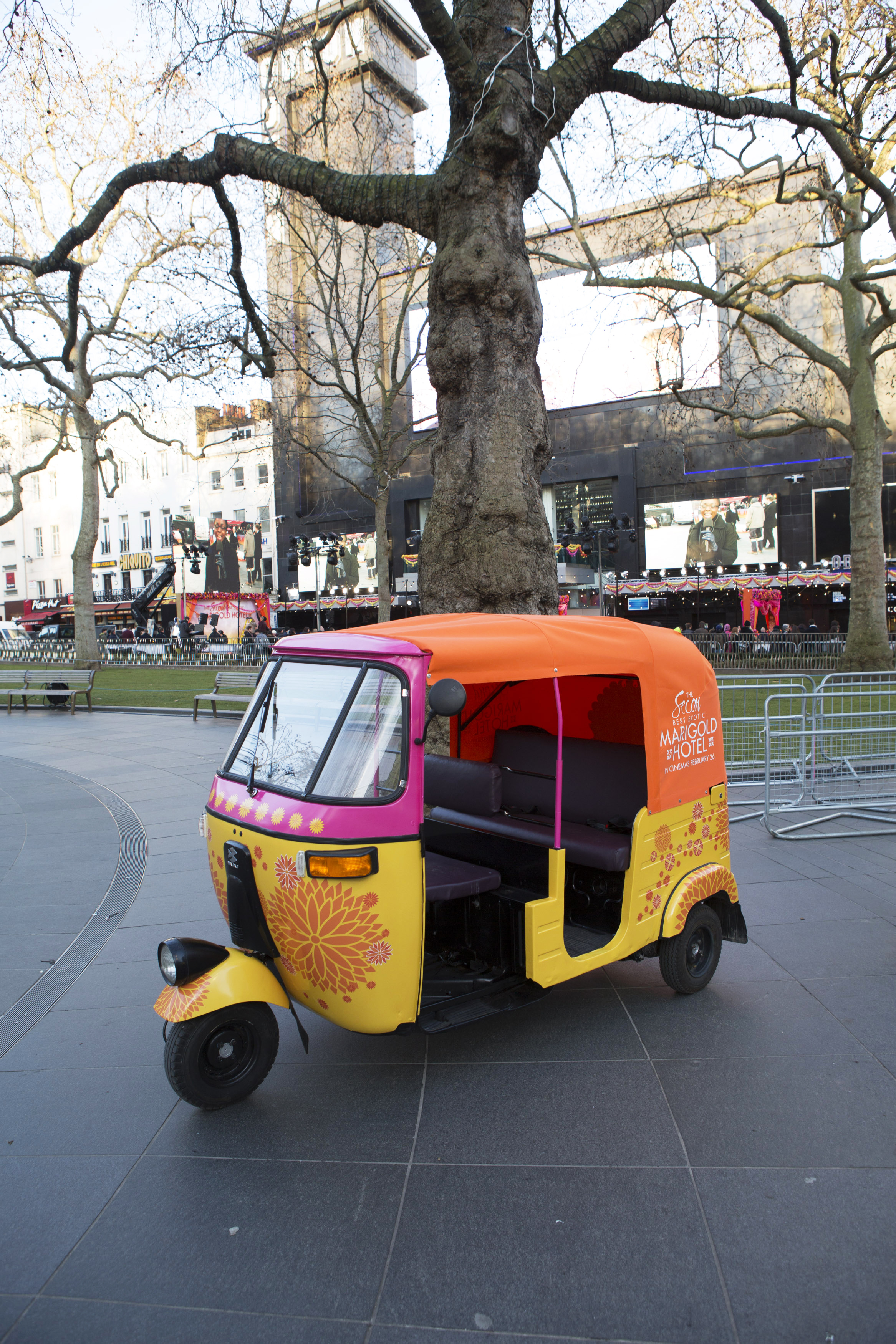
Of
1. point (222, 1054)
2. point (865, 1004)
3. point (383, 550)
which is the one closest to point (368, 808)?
point (222, 1054)

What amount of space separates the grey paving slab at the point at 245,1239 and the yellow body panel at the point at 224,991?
53cm

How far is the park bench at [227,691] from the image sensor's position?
16.2 metres

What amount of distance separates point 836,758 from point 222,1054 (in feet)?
23.7

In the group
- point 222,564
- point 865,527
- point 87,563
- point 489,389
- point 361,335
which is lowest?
point 489,389

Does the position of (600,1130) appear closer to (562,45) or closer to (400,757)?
(400,757)

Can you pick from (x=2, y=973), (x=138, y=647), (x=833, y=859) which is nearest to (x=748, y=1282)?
(x=2, y=973)

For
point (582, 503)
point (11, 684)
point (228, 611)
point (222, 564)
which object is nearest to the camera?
point (11, 684)

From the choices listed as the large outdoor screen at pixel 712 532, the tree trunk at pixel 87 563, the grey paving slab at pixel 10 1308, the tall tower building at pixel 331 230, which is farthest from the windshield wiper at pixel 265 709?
the large outdoor screen at pixel 712 532

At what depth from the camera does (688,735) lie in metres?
4.46

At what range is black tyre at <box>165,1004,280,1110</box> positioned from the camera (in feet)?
10.9

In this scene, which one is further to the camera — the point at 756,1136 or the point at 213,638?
the point at 213,638

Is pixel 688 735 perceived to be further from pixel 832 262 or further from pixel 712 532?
pixel 712 532

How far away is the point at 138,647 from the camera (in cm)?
3838

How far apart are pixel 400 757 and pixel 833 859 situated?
4940mm
